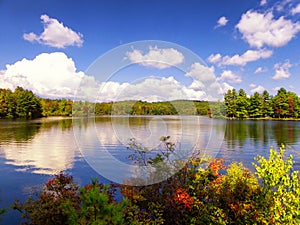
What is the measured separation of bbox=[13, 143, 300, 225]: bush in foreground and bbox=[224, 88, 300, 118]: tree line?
2286 inches

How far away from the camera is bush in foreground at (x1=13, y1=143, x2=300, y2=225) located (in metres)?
4.07

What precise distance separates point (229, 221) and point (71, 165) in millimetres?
10877

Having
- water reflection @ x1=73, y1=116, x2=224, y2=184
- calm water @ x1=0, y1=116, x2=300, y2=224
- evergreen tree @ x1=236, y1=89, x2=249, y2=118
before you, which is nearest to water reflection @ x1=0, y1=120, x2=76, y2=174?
calm water @ x1=0, y1=116, x2=300, y2=224

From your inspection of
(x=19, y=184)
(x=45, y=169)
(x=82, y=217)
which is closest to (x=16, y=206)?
(x=82, y=217)

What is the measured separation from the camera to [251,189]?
17.3ft

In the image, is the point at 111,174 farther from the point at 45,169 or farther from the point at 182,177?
the point at 45,169

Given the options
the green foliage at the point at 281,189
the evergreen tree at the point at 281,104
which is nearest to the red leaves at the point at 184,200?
the green foliage at the point at 281,189

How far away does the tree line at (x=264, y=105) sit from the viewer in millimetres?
62250

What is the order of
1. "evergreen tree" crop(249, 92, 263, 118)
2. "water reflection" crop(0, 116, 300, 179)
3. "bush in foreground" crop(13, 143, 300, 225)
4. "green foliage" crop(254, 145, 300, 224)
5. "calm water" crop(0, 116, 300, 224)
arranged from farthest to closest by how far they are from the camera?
"evergreen tree" crop(249, 92, 263, 118) < "calm water" crop(0, 116, 300, 224) < "water reflection" crop(0, 116, 300, 179) < "bush in foreground" crop(13, 143, 300, 225) < "green foliage" crop(254, 145, 300, 224)

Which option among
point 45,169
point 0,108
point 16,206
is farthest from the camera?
point 0,108

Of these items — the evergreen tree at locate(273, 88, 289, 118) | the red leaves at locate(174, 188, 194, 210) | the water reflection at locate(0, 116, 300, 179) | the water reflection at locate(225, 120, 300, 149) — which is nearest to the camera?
the red leaves at locate(174, 188, 194, 210)

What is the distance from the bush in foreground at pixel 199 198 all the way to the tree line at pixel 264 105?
190 feet

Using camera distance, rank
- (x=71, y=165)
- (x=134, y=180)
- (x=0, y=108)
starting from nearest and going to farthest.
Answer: (x=134, y=180) < (x=71, y=165) < (x=0, y=108)

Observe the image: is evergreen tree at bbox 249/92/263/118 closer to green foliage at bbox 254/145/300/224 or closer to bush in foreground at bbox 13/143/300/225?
bush in foreground at bbox 13/143/300/225
